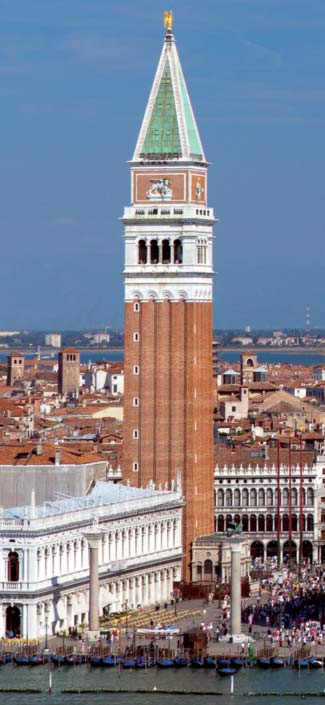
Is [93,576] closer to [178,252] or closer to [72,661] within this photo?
[72,661]

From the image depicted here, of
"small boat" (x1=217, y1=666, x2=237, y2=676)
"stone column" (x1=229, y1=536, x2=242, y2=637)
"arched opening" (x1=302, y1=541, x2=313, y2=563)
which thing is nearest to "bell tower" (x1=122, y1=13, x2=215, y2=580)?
"arched opening" (x1=302, y1=541, x2=313, y2=563)

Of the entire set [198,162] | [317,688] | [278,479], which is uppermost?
[198,162]

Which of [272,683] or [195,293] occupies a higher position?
[195,293]

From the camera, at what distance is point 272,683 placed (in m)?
71.0

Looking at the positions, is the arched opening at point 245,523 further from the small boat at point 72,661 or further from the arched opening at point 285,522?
the small boat at point 72,661

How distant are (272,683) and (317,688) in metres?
1.09

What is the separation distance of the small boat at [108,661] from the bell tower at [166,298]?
51.5ft

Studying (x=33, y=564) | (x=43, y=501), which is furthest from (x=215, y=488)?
(x=33, y=564)

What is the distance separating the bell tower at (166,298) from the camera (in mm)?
88438

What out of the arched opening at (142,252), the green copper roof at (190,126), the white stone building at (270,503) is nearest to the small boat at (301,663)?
the arched opening at (142,252)

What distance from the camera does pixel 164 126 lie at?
291 ft

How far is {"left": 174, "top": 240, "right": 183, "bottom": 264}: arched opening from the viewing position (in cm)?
8869

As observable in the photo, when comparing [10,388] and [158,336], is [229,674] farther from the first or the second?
[10,388]

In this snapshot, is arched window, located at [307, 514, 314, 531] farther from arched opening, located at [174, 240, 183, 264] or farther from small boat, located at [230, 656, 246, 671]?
small boat, located at [230, 656, 246, 671]
